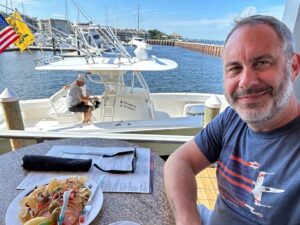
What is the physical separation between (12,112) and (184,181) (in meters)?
2.52

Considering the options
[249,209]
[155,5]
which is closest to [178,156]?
[249,209]

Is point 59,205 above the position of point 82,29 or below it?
below

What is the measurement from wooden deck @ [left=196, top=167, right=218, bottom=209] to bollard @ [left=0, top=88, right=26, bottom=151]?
2.01m

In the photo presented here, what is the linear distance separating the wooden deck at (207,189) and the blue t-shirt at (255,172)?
3.52 ft

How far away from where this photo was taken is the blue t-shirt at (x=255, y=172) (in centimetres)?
69

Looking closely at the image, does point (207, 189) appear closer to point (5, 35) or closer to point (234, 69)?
point (234, 69)

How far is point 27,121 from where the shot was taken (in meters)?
4.37

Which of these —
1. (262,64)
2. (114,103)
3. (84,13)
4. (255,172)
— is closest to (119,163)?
(255,172)

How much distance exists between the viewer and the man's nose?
0.78 meters

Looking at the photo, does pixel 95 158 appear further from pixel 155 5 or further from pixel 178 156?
pixel 155 5

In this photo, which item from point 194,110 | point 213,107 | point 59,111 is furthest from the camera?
point 194,110

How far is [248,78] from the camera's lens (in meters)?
0.79

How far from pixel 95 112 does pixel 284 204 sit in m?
3.79

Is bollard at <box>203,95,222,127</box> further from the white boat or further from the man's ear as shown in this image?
the man's ear
